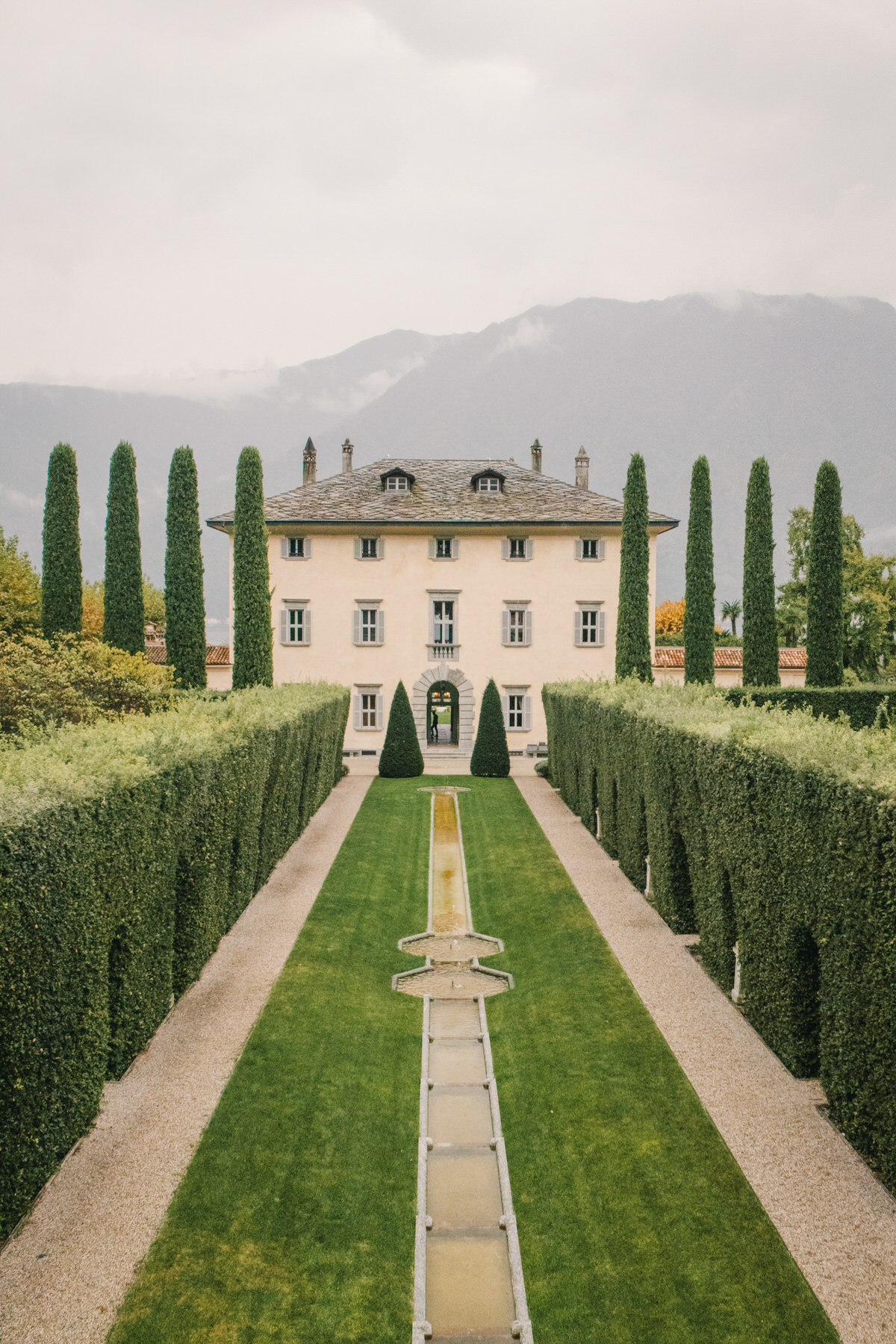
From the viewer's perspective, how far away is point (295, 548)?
43.1m

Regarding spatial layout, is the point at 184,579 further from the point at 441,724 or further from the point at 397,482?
the point at 441,724

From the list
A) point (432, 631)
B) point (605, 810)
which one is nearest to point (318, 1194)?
point (605, 810)

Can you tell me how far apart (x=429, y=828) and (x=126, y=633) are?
18093 mm

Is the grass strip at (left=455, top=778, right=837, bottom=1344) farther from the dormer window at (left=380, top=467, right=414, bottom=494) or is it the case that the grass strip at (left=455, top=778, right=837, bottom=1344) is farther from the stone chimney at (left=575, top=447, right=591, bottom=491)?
the stone chimney at (left=575, top=447, right=591, bottom=491)

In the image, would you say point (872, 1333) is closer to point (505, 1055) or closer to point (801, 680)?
point (505, 1055)

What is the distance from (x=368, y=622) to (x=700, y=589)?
15.4m

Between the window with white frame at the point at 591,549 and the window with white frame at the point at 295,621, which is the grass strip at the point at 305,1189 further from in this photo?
the window with white frame at the point at 591,549

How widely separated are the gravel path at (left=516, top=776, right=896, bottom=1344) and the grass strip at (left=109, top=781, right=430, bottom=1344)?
3.42 metres

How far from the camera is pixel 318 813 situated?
28.2 meters

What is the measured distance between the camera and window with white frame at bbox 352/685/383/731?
43.4 meters

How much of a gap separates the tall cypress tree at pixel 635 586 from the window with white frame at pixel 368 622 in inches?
470

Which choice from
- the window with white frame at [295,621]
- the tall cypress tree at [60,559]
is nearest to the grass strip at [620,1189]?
the tall cypress tree at [60,559]

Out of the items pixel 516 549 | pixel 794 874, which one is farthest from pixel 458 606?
pixel 794 874

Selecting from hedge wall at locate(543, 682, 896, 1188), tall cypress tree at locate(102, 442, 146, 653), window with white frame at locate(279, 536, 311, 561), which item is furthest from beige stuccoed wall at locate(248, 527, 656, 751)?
hedge wall at locate(543, 682, 896, 1188)
